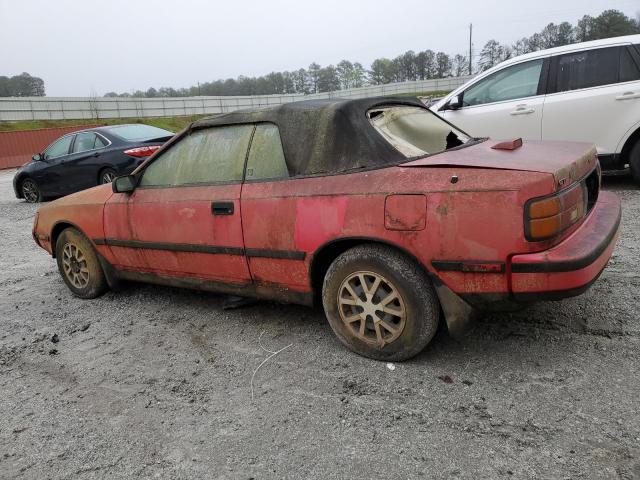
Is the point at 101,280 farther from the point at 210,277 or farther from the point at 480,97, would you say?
the point at 480,97

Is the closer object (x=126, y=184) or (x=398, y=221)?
(x=398, y=221)

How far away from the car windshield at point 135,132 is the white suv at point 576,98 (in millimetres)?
6209

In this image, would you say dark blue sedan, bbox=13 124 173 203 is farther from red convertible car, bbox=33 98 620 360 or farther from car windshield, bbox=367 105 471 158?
car windshield, bbox=367 105 471 158

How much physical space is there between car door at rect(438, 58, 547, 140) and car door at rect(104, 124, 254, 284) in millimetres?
4386

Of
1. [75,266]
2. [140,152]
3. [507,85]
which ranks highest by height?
[507,85]

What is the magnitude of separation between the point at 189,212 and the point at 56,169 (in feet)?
27.5

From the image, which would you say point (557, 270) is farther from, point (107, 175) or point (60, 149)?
point (60, 149)

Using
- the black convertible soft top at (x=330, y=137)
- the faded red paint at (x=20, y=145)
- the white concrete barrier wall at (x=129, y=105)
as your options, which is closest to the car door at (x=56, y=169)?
the black convertible soft top at (x=330, y=137)

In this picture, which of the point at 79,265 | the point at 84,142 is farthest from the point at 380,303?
the point at 84,142

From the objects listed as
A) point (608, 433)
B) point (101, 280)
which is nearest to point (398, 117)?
point (608, 433)

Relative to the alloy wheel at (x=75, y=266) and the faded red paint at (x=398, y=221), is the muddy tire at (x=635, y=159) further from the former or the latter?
the alloy wheel at (x=75, y=266)

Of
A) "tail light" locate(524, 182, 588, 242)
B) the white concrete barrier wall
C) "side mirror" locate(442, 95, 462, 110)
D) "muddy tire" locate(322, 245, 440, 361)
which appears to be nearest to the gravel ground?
"muddy tire" locate(322, 245, 440, 361)

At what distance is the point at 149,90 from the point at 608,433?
225ft

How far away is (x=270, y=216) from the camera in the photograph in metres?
3.14
